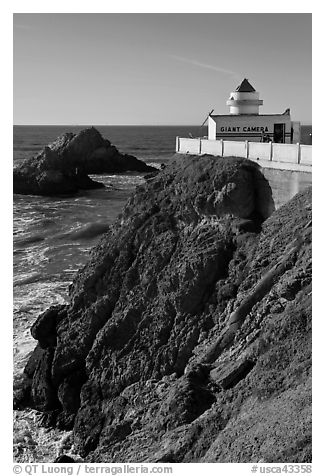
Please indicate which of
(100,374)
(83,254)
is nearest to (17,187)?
(83,254)

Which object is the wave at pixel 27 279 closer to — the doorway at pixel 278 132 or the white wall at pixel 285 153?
the doorway at pixel 278 132

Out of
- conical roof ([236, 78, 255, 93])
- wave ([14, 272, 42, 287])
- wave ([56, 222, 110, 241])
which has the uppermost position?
conical roof ([236, 78, 255, 93])

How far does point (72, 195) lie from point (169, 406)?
4692cm

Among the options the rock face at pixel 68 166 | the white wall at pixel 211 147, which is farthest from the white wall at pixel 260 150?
the rock face at pixel 68 166

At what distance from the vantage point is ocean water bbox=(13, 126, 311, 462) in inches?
712

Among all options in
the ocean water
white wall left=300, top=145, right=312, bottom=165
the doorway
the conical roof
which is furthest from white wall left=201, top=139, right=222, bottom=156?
white wall left=300, top=145, right=312, bottom=165

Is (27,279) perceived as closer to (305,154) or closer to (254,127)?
(254,127)

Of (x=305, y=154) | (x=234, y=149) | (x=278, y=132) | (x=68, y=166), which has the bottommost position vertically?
(x=305, y=154)

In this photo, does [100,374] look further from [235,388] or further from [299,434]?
[299,434]

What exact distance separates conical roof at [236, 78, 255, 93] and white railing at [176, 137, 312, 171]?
3.38 meters

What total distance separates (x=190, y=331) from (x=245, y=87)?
11.6 m

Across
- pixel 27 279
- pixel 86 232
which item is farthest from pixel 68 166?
pixel 27 279

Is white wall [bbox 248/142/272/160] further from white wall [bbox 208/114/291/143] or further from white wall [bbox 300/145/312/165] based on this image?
white wall [bbox 208/114/291/143]

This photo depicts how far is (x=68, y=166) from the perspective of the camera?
221 feet
